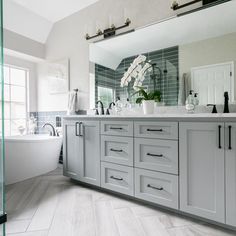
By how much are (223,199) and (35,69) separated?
155 inches

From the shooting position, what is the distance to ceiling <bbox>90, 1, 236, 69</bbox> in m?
1.89

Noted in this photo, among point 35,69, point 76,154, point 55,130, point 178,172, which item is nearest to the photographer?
point 178,172

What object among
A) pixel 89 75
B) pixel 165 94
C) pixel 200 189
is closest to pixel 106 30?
pixel 89 75

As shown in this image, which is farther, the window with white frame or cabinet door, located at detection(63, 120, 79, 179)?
the window with white frame

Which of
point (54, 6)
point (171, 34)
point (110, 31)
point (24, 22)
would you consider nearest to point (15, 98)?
point (24, 22)

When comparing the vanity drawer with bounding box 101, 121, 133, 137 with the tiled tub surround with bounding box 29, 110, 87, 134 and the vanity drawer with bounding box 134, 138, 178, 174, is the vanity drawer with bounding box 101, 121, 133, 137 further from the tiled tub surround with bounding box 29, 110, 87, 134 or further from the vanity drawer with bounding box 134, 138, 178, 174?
the tiled tub surround with bounding box 29, 110, 87, 134

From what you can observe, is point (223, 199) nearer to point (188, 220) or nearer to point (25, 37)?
point (188, 220)

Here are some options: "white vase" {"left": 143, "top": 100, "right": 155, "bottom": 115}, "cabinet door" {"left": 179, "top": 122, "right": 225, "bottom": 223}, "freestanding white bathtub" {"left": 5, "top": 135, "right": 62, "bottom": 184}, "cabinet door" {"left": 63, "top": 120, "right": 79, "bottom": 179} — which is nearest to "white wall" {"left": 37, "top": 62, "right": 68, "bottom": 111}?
"freestanding white bathtub" {"left": 5, "top": 135, "right": 62, "bottom": 184}

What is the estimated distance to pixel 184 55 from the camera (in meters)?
2.11

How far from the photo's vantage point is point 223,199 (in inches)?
54.2

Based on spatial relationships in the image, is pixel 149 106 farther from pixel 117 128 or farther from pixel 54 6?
pixel 54 6

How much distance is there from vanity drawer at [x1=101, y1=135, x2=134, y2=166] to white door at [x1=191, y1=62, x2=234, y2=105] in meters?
0.93

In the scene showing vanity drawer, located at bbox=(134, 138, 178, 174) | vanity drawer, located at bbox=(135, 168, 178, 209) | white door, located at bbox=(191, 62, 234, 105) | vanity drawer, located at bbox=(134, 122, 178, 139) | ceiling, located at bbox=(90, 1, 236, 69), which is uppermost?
ceiling, located at bbox=(90, 1, 236, 69)

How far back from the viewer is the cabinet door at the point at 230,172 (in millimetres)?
1340
